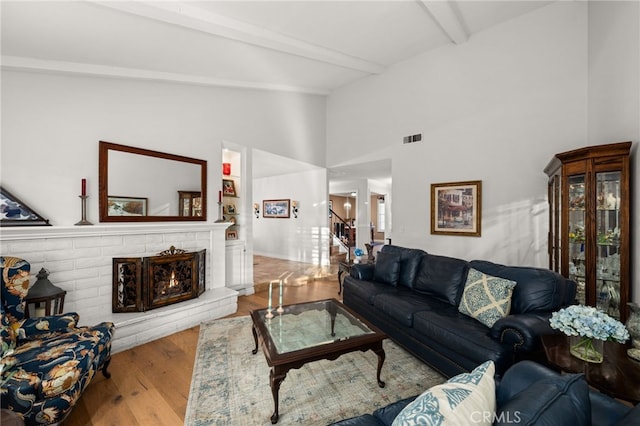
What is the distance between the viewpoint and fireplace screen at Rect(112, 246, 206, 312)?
3082mm

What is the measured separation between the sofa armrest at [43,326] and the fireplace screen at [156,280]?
0.90m

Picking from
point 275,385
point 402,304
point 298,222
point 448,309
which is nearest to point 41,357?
point 275,385

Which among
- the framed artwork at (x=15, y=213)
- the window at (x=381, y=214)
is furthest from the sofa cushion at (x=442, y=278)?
the window at (x=381, y=214)

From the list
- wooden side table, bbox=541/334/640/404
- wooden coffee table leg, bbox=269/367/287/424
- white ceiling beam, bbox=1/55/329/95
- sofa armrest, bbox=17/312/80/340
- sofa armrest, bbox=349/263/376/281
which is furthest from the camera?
sofa armrest, bbox=349/263/376/281

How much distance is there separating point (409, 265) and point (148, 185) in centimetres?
343

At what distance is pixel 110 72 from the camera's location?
3.02 metres

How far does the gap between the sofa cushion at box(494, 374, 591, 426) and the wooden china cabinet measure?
2180 mm

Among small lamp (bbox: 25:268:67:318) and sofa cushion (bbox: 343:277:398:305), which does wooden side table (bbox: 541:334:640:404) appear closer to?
sofa cushion (bbox: 343:277:398:305)

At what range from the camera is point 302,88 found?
209 inches

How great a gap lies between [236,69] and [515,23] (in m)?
3.83

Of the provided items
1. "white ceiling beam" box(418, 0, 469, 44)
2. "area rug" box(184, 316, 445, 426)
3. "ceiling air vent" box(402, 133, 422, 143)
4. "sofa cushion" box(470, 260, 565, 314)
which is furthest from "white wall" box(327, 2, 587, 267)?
"area rug" box(184, 316, 445, 426)

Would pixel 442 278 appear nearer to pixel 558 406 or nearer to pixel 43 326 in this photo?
pixel 558 406

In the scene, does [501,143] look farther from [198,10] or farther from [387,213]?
[387,213]

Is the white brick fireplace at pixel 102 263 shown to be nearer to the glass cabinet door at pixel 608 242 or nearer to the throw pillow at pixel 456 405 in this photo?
the throw pillow at pixel 456 405
